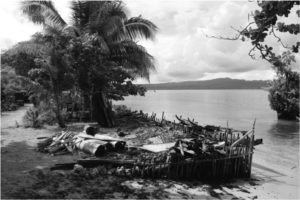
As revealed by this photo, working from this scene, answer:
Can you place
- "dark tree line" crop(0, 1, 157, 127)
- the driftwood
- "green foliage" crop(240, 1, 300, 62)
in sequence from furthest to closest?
"dark tree line" crop(0, 1, 157, 127) < the driftwood < "green foliage" crop(240, 1, 300, 62)

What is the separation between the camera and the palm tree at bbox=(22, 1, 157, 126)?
16.7 metres

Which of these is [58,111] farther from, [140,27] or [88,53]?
[140,27]

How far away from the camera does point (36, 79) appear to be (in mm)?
15633

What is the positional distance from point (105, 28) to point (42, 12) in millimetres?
4028

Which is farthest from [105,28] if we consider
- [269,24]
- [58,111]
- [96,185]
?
→ [269,24]

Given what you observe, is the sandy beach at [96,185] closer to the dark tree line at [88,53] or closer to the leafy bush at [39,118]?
the leafy bush at [39,118]

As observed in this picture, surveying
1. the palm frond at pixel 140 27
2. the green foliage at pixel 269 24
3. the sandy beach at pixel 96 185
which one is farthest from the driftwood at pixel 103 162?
the palm frond at pixel 140 27

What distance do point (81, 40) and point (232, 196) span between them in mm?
11721

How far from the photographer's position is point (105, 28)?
1684 centimetres

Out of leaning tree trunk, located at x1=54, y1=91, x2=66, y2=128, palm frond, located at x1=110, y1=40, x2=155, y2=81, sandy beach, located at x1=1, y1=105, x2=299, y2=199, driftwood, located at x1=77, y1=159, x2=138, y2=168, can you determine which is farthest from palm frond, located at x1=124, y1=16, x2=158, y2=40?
driftwood, located at x1=77, y1=159, x2=138, y2=168

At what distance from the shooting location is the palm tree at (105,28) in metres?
16.7

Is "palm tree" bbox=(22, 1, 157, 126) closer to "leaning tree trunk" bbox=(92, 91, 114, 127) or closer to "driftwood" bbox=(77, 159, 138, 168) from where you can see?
"leaning tree trunk" bbox=(92, 91, 114, 127)

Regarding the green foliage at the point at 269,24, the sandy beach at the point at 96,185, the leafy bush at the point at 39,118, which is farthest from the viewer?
the leafy bush at the point at 39,118

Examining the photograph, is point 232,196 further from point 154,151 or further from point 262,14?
point 262,14
